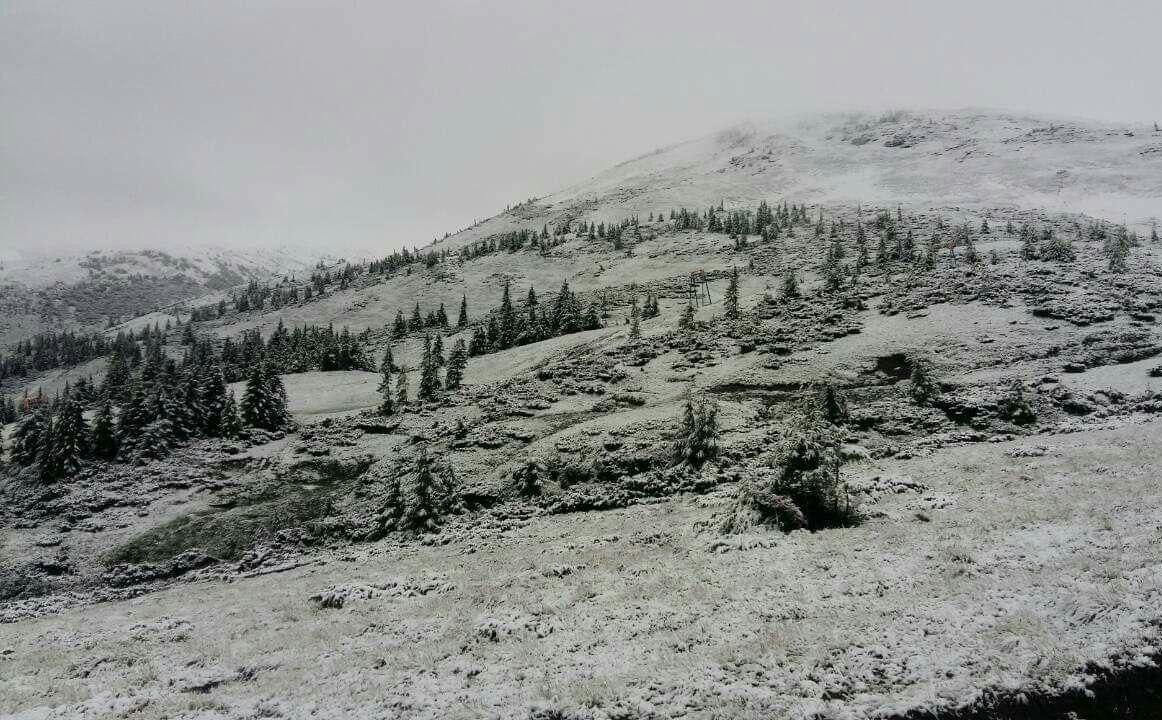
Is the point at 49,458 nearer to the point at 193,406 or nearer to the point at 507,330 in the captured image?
the point at 193,406

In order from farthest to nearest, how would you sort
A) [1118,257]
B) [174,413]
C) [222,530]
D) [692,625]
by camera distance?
[1118,257] < [174,413] < [222,530] < [692,625]

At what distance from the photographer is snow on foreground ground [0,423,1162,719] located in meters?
12.1

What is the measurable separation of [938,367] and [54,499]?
78.0m

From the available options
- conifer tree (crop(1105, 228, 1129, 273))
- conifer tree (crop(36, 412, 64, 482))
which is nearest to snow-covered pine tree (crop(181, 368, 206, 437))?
conifer tree (crop(36, 412, 64, 482))

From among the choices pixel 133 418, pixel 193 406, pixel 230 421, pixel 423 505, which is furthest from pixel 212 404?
pixel 423 505

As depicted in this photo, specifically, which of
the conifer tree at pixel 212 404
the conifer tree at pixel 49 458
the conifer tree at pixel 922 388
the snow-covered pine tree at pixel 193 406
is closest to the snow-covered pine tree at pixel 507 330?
the conifer tree at pixel 212 404

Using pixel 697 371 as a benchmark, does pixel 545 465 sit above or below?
below

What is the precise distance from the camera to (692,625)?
51.7ft

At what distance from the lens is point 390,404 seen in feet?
208

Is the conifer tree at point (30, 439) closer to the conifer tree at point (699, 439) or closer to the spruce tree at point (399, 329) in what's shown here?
the conifer tree at point (699, 439)

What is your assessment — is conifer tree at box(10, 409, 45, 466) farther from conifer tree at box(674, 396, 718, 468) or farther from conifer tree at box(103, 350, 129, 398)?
conifer tree at box(674, 396, 718, 468)

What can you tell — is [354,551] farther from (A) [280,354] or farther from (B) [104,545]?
(A) [280,354]

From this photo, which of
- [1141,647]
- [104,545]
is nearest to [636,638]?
[1141,647]

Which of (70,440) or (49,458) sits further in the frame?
(70,440)
